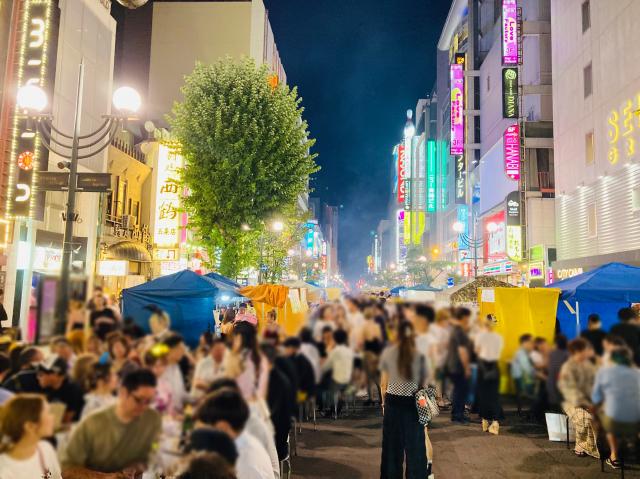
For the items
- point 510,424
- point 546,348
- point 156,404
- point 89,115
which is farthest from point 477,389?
point 89,115

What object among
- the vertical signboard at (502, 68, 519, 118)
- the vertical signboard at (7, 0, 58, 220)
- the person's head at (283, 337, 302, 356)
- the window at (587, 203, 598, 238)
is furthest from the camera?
the vertical signboard at (502, 68, 519, 118)

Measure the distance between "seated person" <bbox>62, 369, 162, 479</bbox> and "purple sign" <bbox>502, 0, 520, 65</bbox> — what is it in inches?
1580

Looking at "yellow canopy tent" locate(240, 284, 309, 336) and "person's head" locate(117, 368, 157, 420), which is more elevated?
"yellow canopy tent" locate(240, 284, 309, 336)

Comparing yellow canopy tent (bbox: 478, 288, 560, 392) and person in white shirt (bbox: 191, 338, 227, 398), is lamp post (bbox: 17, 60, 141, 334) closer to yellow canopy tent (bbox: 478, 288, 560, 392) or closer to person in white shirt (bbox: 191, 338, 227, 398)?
person in white shirt (bbox: 191, 338, 227, 398)

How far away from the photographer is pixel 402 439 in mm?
6910

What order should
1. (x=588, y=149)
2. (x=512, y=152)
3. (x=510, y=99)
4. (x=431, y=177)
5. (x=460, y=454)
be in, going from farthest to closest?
(x=431, y=177) < (x=510, y=99) < (x=512, y=152) < (x=588, y=149) < (x=460, y=454)

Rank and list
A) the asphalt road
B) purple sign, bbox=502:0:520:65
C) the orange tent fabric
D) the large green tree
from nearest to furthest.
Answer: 1. the orange tent fabric
2. the large green tree
3. the asphalt road
4. purple sign, bbox=502:0:520:65

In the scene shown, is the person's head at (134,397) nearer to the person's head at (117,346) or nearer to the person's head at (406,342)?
the person's head at (117,346)

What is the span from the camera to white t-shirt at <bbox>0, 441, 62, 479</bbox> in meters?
1.98

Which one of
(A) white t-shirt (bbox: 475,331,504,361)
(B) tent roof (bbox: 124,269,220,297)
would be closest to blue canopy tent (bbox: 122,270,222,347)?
(B) tent roof (bbox: 124,269,220,297)

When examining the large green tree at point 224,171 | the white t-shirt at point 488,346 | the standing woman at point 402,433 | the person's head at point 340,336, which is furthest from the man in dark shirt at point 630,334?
the standing woman at point 402,433

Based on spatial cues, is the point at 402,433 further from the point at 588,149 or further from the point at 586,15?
the point at 586,15

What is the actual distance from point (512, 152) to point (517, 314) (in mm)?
36349

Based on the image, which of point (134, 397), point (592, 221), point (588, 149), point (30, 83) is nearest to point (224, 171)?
point (134, 397)
